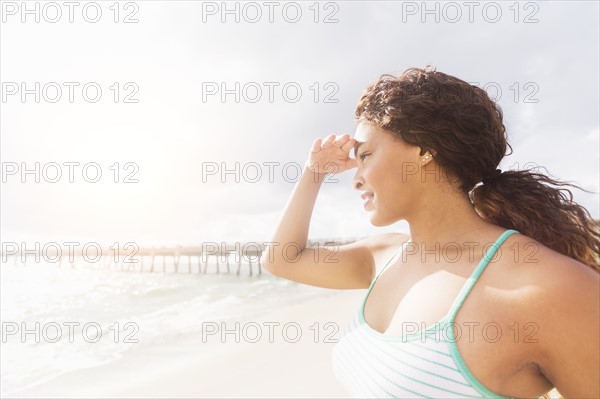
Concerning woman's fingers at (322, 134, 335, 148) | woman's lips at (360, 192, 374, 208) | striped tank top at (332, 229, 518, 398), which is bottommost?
striped tank top at (332, 229, 518, 398)

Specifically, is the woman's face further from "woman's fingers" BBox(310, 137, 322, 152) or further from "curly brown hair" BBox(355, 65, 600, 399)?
"woman's fingers" BBox(310, 137, 322, 152)

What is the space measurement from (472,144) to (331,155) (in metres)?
0.82

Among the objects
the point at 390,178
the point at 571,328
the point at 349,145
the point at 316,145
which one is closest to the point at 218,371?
the point at 316,145

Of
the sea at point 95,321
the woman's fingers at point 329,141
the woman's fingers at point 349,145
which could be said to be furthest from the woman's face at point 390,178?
the sea at point 95,321

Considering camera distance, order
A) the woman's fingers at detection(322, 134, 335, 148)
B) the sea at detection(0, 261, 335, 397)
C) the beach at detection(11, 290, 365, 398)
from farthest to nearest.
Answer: the sea at detection(0, 261, 335, 397) → the beach at detection(11, 290, 365, 398) → the woman's fingers at detection(322, 134, 335, 148)

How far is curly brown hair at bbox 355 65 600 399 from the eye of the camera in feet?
6.53

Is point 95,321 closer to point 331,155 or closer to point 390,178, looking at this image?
point 331,155

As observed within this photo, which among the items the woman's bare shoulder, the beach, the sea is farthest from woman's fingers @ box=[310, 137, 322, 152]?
the sea

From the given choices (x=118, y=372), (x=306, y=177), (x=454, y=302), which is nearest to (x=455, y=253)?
(x=454, y=302)

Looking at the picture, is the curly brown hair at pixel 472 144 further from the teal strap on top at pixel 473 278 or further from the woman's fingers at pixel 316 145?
the woman's fingers at pixel 316 145

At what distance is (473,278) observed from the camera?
1724mm

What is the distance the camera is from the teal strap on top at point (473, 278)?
169 cm

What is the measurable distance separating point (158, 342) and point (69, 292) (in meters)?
14.3

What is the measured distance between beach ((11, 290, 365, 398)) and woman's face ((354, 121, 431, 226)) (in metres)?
3.96
